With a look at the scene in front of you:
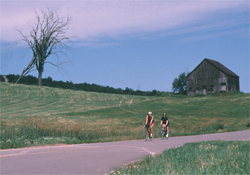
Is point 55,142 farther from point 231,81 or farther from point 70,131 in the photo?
point 231,81

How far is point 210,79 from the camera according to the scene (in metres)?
79.6

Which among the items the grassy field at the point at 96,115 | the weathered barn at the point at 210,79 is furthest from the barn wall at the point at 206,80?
the grassy field at the point at 96,115

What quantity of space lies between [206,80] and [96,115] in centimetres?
4272

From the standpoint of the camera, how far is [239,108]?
51.2 m

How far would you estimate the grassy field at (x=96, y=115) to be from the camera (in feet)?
71.2

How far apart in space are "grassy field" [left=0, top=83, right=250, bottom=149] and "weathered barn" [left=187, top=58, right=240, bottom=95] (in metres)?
4.12

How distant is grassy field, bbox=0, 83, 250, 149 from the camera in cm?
2169

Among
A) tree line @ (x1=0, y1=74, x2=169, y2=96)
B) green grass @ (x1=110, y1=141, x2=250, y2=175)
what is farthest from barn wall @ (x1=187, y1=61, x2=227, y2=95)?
green grass @ (x1=110, y1=141, x2=250, y2=175)

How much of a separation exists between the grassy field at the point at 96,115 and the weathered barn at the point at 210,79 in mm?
4122

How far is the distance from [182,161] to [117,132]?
16301mm

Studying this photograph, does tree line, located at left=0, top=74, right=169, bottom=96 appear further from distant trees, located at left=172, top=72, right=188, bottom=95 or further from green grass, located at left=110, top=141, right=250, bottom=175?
green grass, located at left=110, top=141, right=250, bottom=175

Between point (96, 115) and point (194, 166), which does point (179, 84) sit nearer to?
point (96, 115)

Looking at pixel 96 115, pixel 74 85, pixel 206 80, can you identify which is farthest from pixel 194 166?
pixel 74 85

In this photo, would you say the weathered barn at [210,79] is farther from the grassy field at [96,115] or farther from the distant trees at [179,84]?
the distant trees at [179,84]
